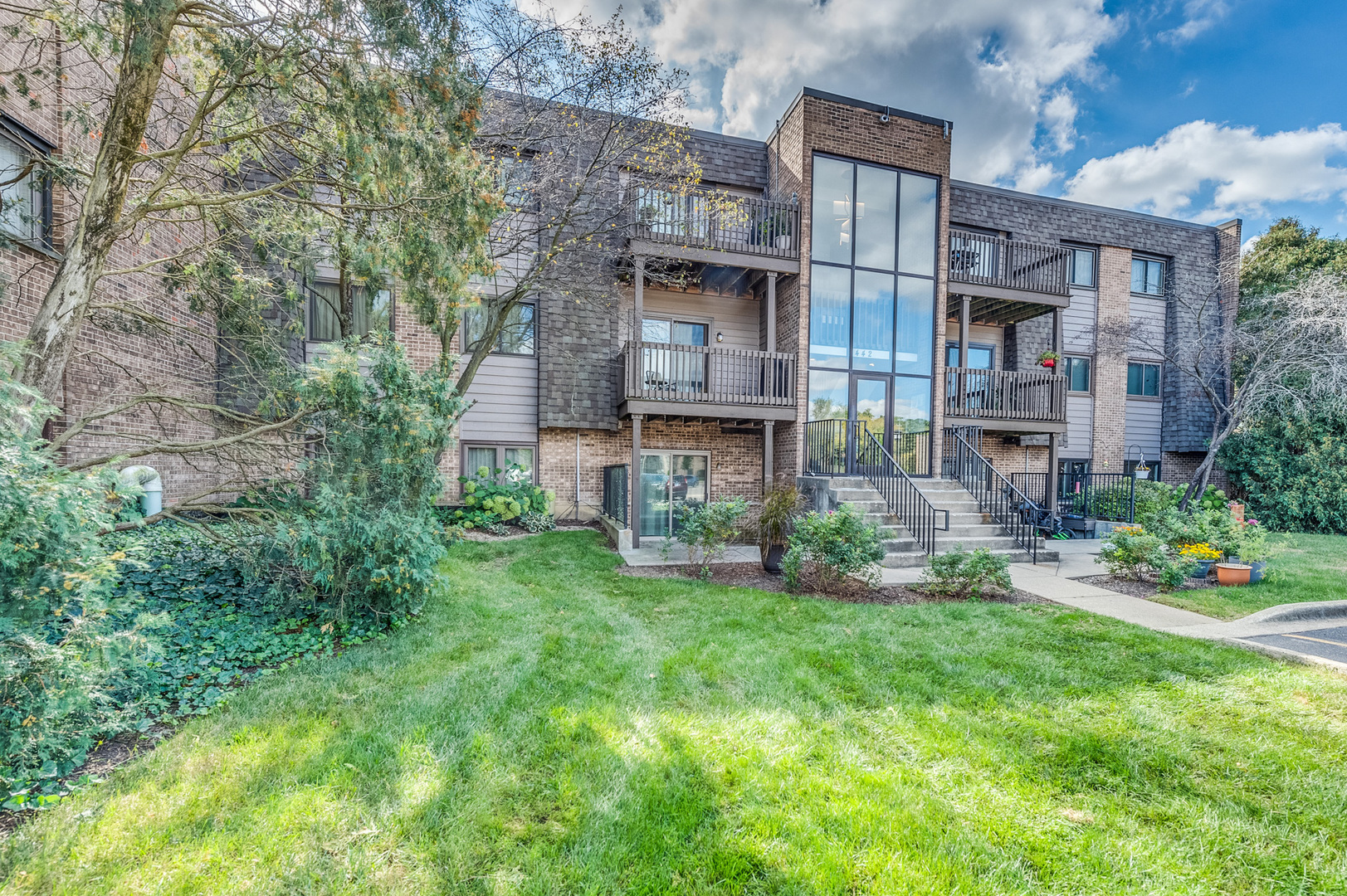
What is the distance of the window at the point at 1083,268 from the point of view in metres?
13.5

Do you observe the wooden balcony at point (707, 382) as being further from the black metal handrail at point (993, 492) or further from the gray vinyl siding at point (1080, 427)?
the gray vinyl siding at point (1080, 427)

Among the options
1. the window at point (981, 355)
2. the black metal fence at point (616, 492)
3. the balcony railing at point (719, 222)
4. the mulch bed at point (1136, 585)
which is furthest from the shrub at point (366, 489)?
the window at point (981, 355)

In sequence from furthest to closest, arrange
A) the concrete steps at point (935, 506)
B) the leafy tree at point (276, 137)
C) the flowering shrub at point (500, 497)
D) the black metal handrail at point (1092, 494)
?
the black metal handrail at point (1092, 494), the flowering shrub at point (500, 497), the concrete steps at point (935, 506), the leafy tree at point (276, 137)

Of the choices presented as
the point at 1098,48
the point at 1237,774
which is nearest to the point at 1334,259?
the point at 1098,48

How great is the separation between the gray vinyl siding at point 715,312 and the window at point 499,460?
393 cm

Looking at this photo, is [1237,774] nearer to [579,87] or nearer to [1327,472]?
[579,87]

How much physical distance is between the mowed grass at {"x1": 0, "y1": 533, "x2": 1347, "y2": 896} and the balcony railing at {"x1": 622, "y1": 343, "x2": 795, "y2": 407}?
220 inches

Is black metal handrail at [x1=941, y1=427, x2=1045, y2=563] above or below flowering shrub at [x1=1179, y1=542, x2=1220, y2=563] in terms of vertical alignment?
above

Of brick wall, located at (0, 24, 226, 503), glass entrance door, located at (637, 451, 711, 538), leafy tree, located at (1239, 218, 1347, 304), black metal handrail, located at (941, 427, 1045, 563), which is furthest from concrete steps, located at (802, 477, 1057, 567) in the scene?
leafy tree, located at (1239, 218, 1347, 304)

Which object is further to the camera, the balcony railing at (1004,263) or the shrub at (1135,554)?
the balcony railing at (1004,263)

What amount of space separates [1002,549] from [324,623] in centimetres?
913

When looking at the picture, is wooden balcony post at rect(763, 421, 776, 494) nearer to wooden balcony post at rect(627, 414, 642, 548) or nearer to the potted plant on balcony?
wooden balcony post at rect(627, 414, 642, 548)

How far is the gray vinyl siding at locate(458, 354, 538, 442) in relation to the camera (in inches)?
404

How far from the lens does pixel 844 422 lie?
9492mm
